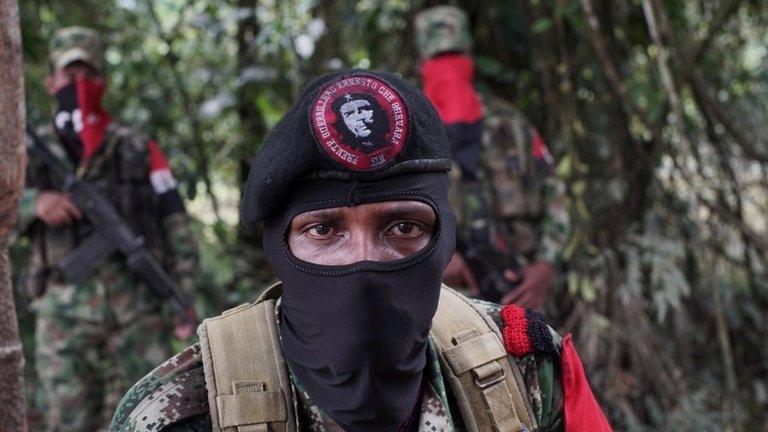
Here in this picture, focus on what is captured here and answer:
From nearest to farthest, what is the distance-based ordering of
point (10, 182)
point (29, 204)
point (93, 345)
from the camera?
point (10, 182), point (29, 204), point (93, 345)

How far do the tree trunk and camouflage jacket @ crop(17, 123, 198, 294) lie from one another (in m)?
2.82

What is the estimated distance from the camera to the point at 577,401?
1542 mm

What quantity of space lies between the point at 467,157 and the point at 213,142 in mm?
2336

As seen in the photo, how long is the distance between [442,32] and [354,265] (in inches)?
105

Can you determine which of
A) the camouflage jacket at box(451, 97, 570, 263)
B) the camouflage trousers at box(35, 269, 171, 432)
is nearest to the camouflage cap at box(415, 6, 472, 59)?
the camouflage jacket at box(451, 97, 570, 263)

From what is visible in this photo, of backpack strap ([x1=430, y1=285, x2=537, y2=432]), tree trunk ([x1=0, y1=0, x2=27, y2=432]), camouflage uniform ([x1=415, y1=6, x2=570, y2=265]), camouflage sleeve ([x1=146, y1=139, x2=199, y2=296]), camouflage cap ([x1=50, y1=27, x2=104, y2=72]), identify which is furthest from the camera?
camouflage sleeve ([x1=146, y1=139, x2=199, y2=296])

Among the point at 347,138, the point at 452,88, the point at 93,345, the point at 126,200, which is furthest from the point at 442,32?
the point at 347,138

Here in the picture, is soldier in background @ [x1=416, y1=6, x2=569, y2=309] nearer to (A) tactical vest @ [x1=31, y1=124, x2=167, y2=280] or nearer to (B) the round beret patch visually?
(A) tactical vest @ [x1=31, y1=124, x2=167, y2=280]

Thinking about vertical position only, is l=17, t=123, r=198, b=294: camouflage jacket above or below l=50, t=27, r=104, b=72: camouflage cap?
below

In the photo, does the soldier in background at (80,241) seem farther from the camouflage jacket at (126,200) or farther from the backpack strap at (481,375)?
the backpack strap at (481,375)

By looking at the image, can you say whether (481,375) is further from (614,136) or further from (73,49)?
(73,49)

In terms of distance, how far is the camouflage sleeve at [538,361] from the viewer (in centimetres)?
155

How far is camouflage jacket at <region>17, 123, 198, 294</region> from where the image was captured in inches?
162

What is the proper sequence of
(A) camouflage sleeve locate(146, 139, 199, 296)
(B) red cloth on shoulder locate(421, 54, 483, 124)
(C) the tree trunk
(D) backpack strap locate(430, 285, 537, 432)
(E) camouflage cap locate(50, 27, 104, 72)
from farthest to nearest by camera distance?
(A) camouflage sleeve locate(146, 139, 199, 296) < (E) camouflage cap locate(50, 27, 104, 72) < (B) red cloth on shoulder locate(421, 54, 483, 124) < (D) backpack strap locate(430, 285, 537, 432) < (C) the tree trunk
